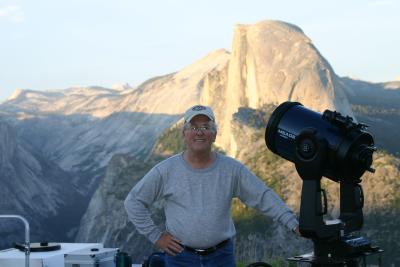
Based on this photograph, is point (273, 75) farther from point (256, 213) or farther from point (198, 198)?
point (198, 198)

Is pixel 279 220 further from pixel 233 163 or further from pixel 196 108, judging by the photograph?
pixel 196 108

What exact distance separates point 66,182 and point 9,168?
113 ft

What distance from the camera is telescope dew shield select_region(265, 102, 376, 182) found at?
18.6 ft

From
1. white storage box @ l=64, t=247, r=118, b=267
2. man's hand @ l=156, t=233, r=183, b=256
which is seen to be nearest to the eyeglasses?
man's hand @ l=156, t=233, r=183, b=256

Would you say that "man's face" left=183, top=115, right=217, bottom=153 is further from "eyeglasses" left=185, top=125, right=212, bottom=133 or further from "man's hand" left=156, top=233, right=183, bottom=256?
"man's hand" left=156, top=233, right=183, bottom=256

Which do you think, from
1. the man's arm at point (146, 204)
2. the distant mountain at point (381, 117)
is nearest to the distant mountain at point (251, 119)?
the distant mountain at point (381, 117)

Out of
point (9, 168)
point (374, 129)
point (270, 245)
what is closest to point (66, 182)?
point (9, 168)

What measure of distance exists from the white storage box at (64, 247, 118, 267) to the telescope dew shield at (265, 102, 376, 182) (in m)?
3.01

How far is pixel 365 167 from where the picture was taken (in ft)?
19.2

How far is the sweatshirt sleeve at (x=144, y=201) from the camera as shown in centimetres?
586

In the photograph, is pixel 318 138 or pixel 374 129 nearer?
pixel 318 138

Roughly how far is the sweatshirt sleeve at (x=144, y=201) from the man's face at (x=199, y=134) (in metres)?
0.38

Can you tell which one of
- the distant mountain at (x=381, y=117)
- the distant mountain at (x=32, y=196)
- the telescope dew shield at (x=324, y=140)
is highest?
the distant mountain at (x=381, y=117)

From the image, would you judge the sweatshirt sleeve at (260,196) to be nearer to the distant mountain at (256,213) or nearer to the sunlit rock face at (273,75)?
the distant mountain at (256,213)
